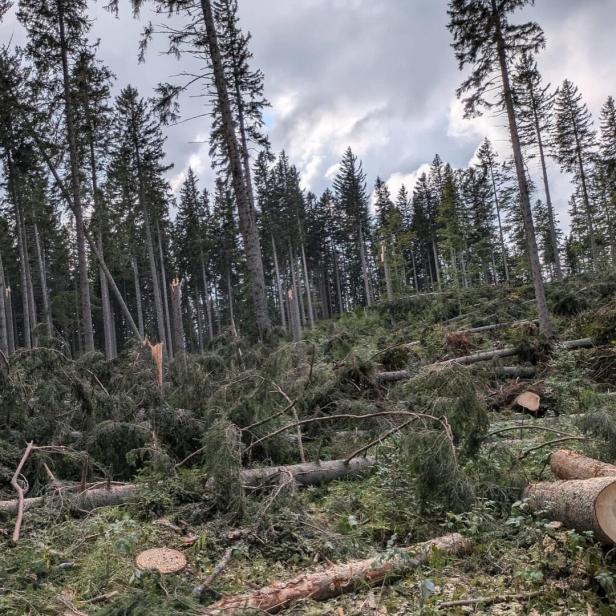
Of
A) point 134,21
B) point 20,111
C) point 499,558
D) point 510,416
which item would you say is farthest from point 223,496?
point 20,111

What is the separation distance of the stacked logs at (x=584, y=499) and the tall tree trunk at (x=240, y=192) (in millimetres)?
6769

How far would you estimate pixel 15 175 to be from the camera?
19.2 m

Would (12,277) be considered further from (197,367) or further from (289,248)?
(197,367)

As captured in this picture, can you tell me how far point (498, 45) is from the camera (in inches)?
514

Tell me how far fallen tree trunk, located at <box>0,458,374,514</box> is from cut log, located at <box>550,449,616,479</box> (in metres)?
2.05

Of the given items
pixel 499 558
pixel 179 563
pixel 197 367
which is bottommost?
pixel 499 558

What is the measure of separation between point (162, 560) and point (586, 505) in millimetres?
3059

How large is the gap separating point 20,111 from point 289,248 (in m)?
23.7

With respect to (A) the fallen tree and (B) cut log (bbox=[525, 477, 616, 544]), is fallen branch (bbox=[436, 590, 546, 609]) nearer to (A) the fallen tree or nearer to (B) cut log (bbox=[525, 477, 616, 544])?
(B) cut log (bbox=[525, 477, 616, 544])

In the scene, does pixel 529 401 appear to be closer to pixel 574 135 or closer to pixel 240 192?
pixel 240 192

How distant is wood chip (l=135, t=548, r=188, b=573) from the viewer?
316 cm

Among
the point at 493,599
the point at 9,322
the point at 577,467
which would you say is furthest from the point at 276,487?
the point at 9,322

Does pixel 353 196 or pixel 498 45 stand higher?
pixel 353 196

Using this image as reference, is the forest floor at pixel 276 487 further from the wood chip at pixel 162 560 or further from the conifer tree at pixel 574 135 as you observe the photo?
the conifer tree at pixel 574 135
